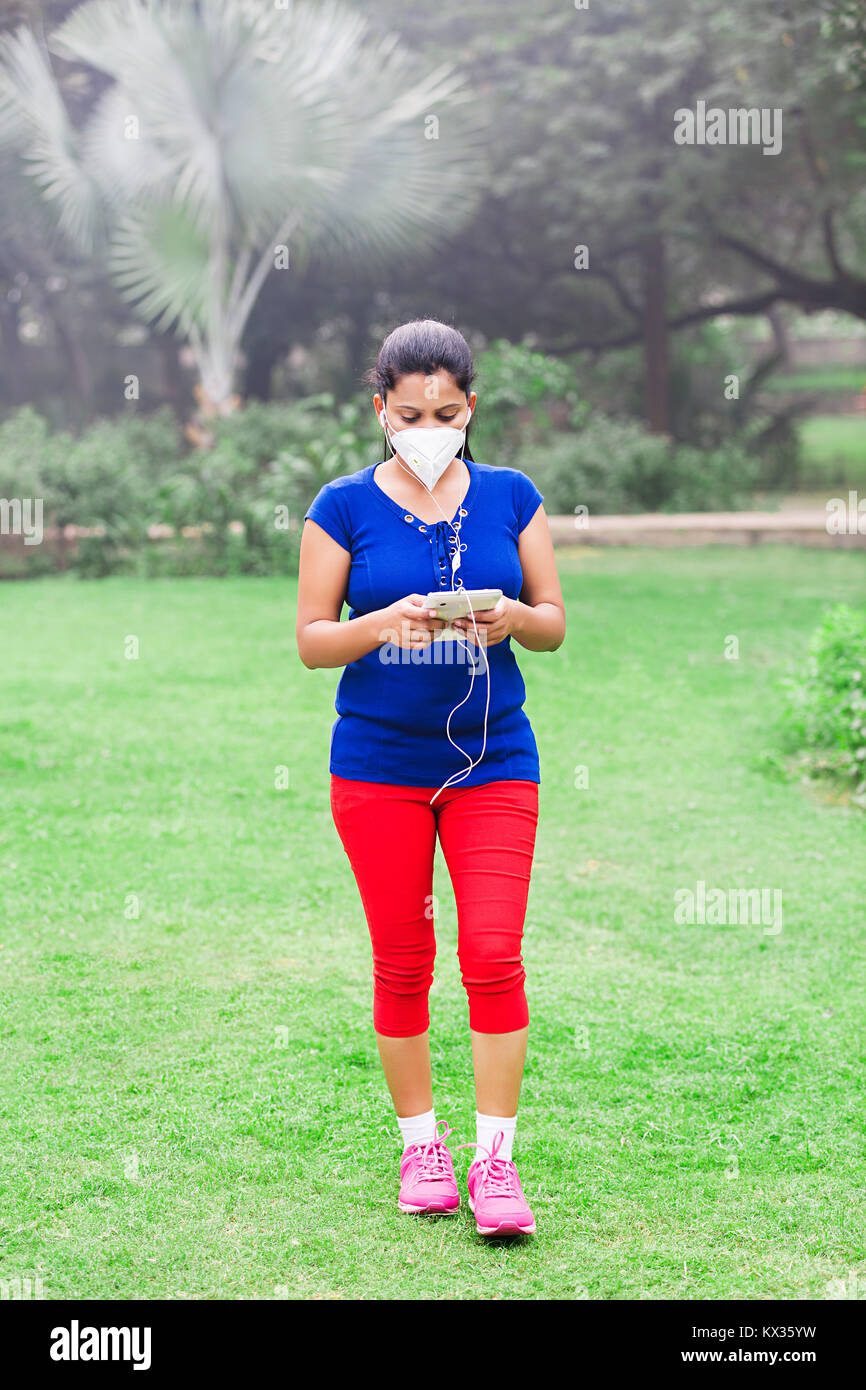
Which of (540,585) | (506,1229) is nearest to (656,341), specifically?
(540,585)

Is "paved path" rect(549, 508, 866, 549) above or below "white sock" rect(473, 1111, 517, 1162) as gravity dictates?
above

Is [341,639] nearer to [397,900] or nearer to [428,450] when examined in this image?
[428,450]

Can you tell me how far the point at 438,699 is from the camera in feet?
9.23

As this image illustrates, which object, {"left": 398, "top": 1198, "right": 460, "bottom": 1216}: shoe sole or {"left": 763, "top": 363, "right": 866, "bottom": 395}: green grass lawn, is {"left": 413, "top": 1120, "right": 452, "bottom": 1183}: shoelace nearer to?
{"left": 398, "top": 1198, "right": 460, "bottom": 1216}: shoe sole

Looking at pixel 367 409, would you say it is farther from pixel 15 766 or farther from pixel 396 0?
pixel 15 766

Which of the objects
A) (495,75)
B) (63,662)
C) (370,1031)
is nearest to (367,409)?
(495,75)

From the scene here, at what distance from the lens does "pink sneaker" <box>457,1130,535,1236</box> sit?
2852 mm

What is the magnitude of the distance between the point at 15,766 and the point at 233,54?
11994 mm

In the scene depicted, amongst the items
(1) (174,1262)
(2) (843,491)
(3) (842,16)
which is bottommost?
(1) (174,1262)

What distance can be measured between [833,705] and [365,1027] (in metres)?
3.57

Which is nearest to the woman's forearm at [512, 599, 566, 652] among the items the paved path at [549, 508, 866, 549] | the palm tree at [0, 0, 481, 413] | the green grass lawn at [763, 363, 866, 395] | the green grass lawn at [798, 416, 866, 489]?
the paved path at [549, 508, 866, 549]

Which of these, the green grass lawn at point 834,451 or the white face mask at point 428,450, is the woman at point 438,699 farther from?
the green grass lawn at point 834,451

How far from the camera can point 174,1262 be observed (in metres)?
2.83

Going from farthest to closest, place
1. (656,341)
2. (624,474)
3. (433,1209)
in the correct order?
(656,341) < (624,474) < (433,1209)
